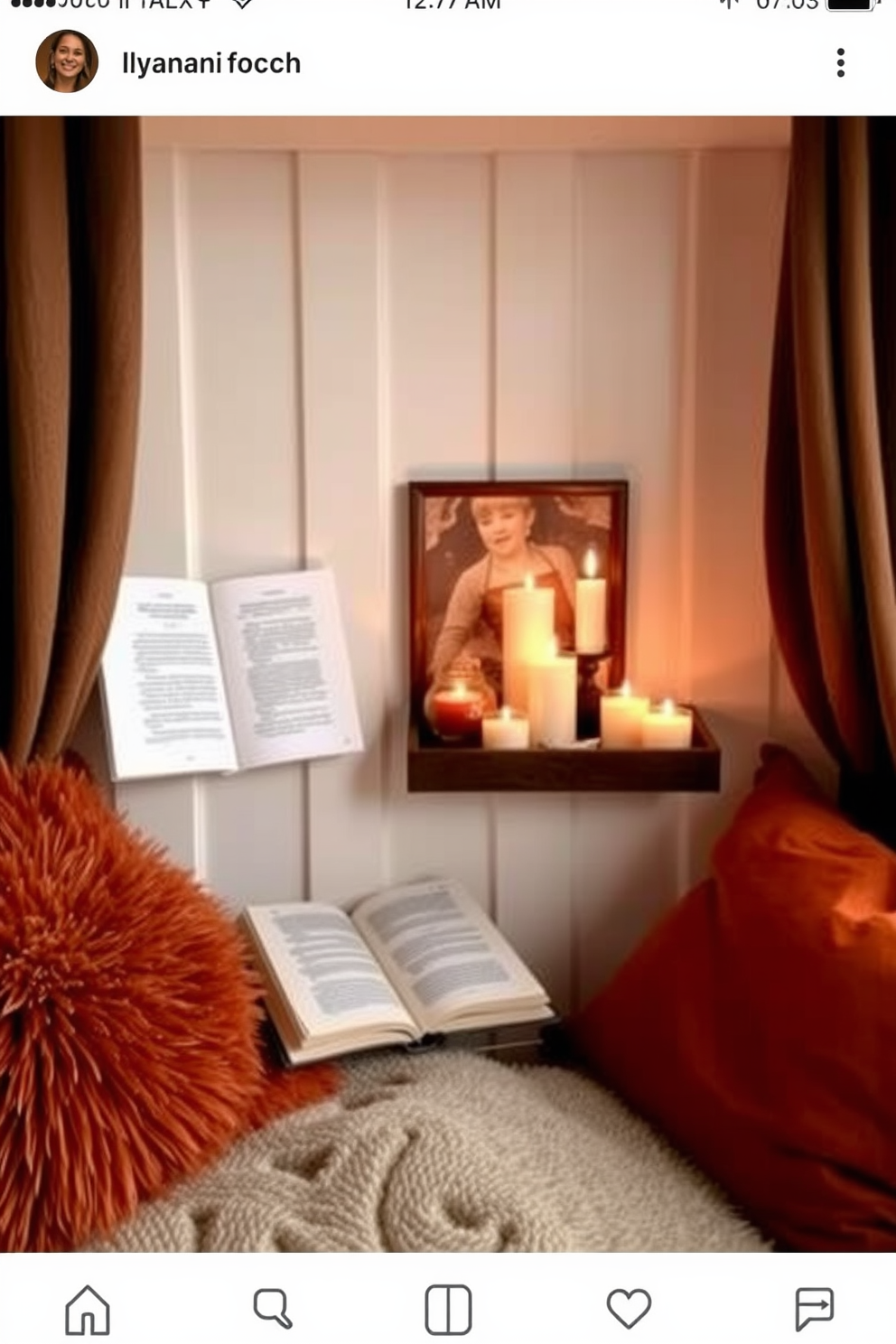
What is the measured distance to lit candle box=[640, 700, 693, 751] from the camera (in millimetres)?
1188

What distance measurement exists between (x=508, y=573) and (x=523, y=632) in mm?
64

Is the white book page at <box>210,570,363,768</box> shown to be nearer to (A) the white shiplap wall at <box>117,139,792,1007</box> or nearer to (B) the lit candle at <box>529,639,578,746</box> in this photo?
(A) the white shiplap wall at <box>117,139,792,1007</box>

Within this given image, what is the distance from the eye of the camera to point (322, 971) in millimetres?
1090

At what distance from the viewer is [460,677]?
1.23m

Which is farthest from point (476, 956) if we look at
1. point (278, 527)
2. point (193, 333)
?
point (193, 333)

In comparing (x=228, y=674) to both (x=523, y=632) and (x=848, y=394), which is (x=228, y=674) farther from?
(x=848, y=394)

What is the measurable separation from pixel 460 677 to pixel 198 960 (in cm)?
38

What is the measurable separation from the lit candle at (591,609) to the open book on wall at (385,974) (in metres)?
0.26

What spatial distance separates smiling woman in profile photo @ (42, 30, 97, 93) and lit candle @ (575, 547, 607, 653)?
Answer: 2.14ft

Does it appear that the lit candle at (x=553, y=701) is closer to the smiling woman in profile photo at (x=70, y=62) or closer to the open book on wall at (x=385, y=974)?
the open book on wall at (x=385, y=974)

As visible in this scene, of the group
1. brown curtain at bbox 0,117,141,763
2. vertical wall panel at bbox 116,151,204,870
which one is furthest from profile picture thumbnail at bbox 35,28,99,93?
vertical wall panel at bbox 116,151,204,870
